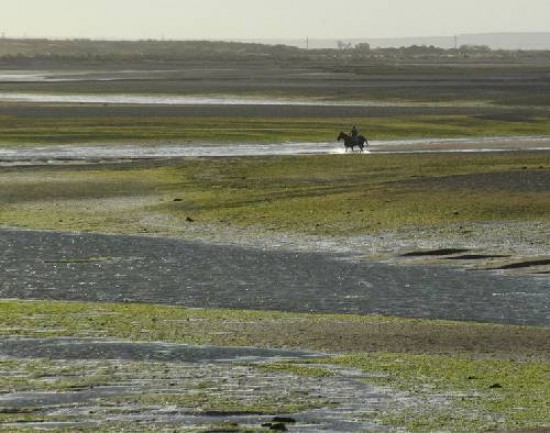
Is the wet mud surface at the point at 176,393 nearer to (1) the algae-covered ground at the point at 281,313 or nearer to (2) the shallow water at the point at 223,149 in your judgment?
(1) the algae-covered ground at the point at 281,313

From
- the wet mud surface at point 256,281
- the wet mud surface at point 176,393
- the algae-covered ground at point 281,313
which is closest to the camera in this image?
the wet mud surface at point 176,393

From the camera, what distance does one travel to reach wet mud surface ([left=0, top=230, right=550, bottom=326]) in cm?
2512

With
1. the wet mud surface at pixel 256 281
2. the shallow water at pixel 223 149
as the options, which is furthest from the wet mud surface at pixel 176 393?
the shallow water at pixel 223 149

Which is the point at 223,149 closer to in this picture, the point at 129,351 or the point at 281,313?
the point at 281,313

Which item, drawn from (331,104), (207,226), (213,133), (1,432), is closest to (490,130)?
(213,133)

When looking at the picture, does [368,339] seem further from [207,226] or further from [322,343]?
[207,226]

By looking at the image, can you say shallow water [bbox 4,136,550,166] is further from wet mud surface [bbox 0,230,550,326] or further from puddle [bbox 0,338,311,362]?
puddle [bbox 0,338,311,362]

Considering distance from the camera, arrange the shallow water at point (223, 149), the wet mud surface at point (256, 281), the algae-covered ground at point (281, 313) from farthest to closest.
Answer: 1. the shallow water at point (223, 149)
2. the wet mud surface at point (256, 281)
3. the algae-covered ground at point (281, 313)

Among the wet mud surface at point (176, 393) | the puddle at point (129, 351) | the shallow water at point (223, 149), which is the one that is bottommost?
the shallow water at point (223, 149)

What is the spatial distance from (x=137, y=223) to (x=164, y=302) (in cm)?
1078

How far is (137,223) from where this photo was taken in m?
36.2

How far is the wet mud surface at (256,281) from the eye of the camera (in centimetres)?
2512

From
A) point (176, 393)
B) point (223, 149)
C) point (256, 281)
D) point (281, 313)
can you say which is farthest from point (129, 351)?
point (223, 149)

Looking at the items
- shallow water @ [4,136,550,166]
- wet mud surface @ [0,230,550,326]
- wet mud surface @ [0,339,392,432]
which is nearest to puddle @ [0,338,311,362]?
wet mud surface @ [0,339,392,432]
